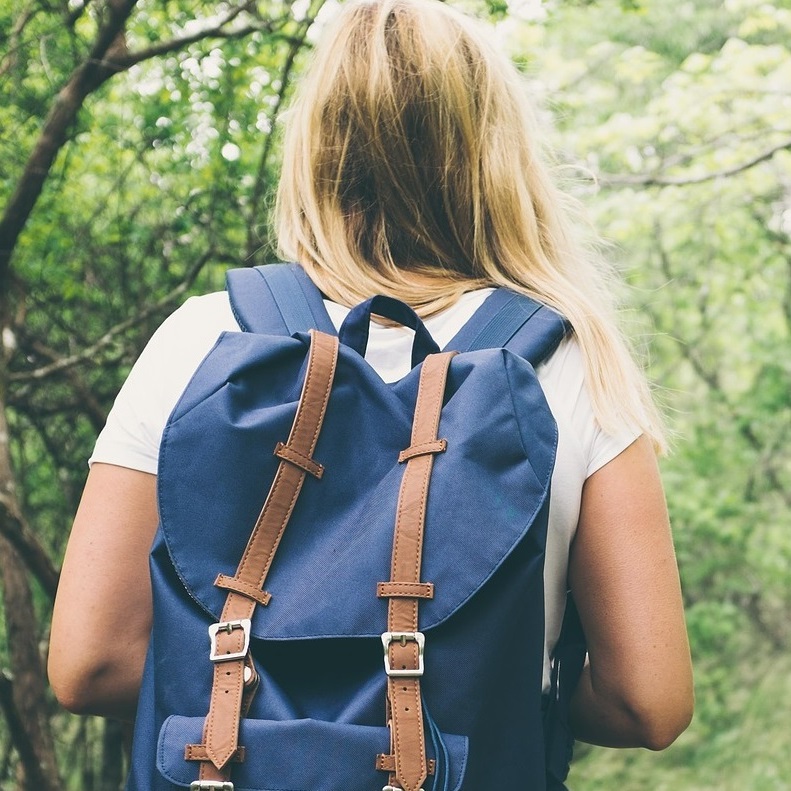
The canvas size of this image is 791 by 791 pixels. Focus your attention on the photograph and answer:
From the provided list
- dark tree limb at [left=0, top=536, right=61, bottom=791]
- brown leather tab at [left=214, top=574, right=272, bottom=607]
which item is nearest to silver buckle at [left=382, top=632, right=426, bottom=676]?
brown leather tab at [left=214, top=574, right=272, bottom=607]

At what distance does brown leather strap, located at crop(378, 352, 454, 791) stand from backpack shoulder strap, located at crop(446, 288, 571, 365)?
0.17m

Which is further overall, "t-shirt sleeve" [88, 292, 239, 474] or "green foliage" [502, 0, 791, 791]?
"green foliage" [502, 0, 791, 791]

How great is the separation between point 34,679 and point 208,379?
2.23m

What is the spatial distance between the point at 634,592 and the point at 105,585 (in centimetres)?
68

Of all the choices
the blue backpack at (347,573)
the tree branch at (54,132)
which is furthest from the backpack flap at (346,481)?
the tree branch at (54,132)

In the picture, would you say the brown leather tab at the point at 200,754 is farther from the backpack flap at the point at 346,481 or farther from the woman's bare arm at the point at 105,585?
the woman's bare arm at the point at 105,585

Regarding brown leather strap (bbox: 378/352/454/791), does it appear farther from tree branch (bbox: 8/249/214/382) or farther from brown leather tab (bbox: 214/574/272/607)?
tree branch (bbox: 8/249/214/382)

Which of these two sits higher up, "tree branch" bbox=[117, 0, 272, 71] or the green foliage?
"tree branch" bbox=[117, 0, 272, 71]

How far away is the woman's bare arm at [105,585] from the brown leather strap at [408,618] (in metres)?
0.36

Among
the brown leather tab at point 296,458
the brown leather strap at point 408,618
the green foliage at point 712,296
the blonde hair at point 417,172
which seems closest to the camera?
the brown leather strap at point 408,618

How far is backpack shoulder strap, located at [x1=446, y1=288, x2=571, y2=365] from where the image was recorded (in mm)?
1332

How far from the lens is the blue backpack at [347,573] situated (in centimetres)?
113

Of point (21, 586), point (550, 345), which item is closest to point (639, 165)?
point (21, 586)

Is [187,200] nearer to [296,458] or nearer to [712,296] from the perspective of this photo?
[296,458]
